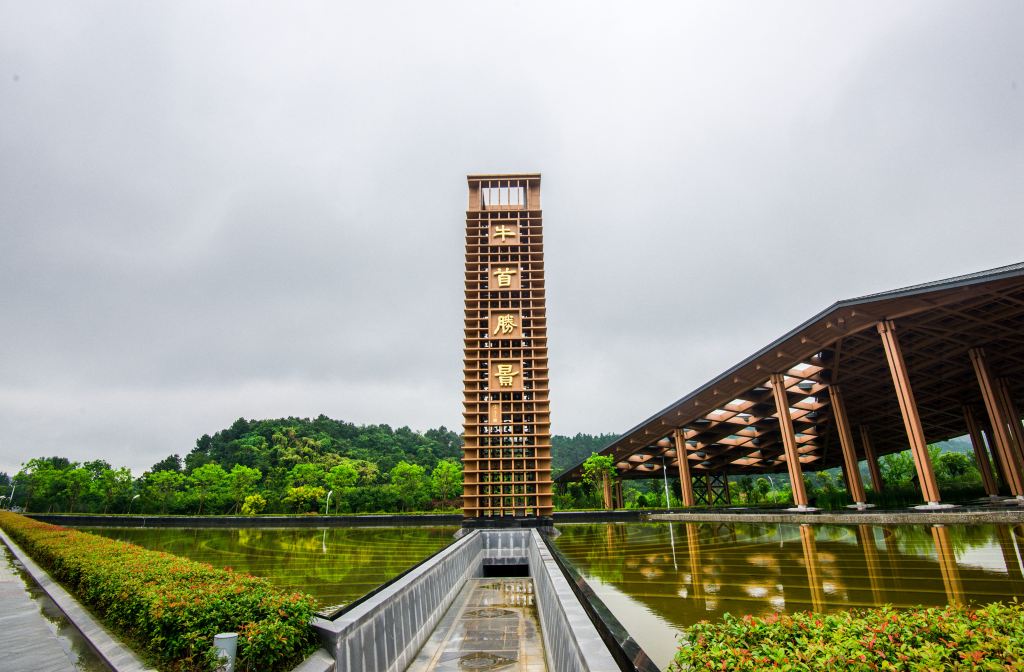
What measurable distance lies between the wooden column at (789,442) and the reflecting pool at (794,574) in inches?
435

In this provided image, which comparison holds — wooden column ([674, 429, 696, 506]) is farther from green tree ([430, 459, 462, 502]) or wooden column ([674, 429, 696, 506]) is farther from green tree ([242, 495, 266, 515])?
green tree ([242, 495, 266, 515])

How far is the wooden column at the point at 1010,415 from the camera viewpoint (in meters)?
28.6

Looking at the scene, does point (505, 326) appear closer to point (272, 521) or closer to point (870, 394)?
point (272, 521)

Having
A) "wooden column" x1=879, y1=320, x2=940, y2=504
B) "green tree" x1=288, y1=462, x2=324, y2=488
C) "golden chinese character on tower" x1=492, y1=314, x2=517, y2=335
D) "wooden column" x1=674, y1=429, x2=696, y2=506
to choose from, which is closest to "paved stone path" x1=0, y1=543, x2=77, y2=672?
"golden chinese character on tower" x1=492, y1=314, x2=517, y2=335

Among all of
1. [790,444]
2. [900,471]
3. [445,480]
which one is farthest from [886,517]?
[900,471]

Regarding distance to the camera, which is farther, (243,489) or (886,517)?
(243,489)

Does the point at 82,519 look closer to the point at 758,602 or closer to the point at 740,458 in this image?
the point at 758,602

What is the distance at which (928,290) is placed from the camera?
19578 mm

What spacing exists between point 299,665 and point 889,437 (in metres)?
56.5

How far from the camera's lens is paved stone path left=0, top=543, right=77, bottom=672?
5523mm

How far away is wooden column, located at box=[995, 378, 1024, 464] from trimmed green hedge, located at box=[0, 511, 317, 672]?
38012 millimetres

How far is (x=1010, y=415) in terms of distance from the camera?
2953 centimetres

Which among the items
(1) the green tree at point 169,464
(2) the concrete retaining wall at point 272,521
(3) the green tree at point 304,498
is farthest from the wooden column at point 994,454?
(1) the green tree at point 169,464

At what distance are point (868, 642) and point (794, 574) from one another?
9036mm
